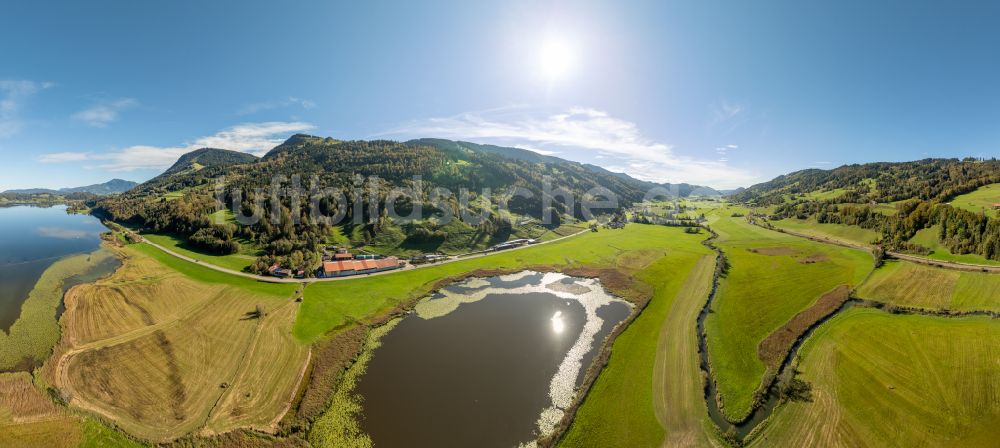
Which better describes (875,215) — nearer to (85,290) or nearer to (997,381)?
(997,381)

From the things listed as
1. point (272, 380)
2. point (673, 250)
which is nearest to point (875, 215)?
point (673, 250)

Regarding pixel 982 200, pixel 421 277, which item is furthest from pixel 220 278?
pixel 982 200

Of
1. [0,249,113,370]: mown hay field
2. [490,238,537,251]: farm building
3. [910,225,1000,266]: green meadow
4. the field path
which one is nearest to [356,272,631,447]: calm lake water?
the field path

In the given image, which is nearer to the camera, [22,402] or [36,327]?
[22,402]

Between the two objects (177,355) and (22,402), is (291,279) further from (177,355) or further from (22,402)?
(22,402)

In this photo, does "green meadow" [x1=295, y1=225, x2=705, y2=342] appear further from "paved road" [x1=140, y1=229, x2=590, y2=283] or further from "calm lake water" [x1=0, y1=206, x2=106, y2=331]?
"calm lake water" [x1=0, y1=206, x2=106, y2=331]

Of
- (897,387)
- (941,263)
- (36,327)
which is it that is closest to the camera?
(897,387)

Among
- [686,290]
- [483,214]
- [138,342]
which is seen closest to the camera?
[138,342]
